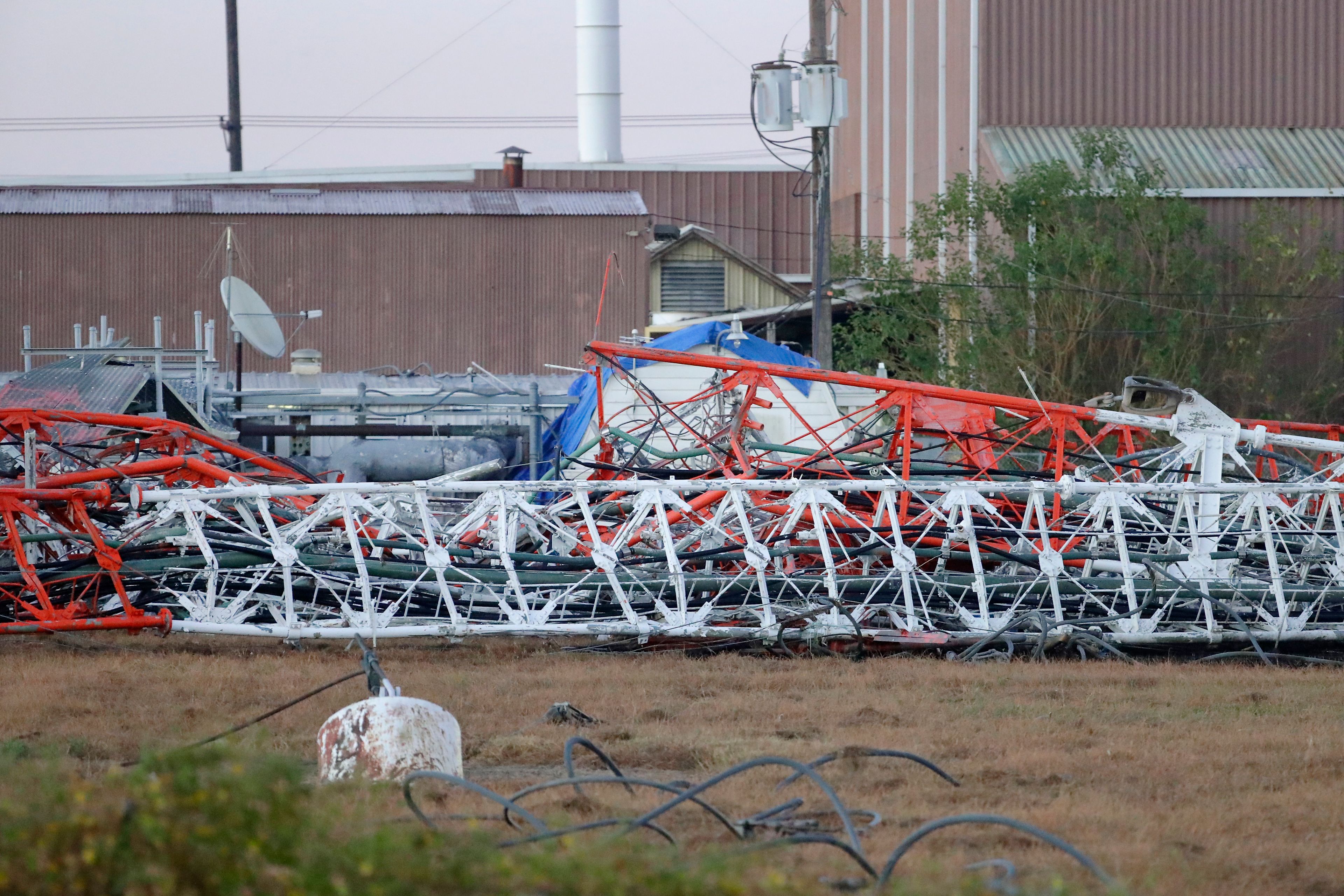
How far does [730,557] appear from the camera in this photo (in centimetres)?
1155

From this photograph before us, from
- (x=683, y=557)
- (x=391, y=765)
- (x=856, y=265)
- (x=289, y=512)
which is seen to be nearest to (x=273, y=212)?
(x=856, y=265)

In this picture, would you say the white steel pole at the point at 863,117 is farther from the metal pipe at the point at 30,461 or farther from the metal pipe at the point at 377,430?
the metal pipe at the point at 30,461

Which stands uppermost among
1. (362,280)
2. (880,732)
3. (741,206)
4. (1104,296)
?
(741,206)

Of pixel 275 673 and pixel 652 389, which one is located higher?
pixel 652 389

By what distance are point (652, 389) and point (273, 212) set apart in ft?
45.4

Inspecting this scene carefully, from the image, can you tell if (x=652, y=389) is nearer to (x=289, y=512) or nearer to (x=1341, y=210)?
(x=289, y=512)

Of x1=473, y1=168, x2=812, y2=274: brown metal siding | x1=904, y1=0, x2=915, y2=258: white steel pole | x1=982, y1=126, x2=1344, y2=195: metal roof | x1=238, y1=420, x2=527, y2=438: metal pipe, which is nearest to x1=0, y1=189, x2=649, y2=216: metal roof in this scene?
x1=904, y1=0, x2=915, y2=258: white steel pole

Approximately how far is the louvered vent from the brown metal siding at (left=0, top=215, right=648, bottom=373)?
11.7ft

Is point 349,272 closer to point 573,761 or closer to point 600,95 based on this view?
point 600,95

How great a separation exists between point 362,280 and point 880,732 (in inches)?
1075

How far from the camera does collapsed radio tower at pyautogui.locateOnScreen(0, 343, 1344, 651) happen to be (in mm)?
11047

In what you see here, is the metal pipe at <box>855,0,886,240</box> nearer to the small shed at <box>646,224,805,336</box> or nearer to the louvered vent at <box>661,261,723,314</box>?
the small shed at <box>646,224,805,336</box>

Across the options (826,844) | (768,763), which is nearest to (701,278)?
(768,763)

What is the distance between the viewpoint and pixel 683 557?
1145cm
